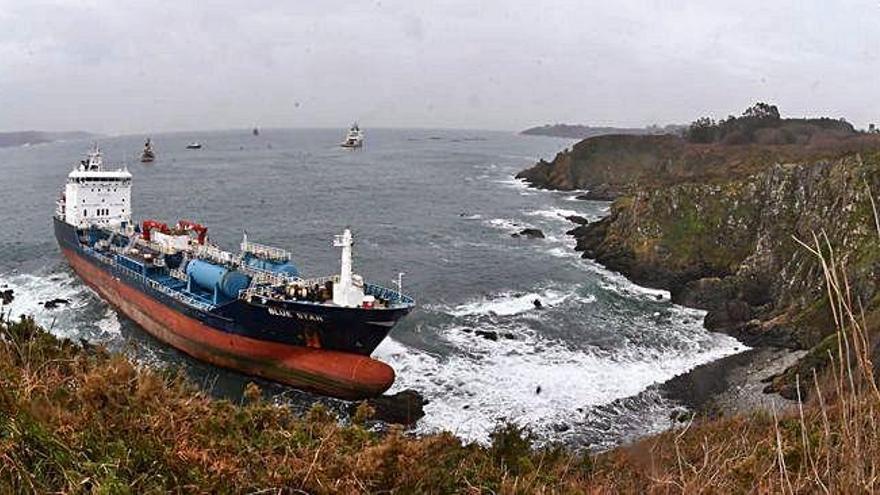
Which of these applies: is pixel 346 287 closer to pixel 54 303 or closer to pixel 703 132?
pixel 54 303

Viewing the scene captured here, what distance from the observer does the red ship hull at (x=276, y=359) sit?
22.1 meters

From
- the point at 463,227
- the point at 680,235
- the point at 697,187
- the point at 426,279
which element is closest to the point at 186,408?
the point at 426,279

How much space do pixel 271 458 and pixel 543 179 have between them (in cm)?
9109

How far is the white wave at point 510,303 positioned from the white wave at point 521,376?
271 cm

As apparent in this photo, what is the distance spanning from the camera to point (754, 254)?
37000 millimetres

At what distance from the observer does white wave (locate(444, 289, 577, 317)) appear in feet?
107

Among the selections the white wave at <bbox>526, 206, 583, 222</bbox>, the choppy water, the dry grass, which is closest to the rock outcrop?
the choppy water

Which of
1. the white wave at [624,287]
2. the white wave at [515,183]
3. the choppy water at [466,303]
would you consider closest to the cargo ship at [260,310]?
the choppy water at [466,303]

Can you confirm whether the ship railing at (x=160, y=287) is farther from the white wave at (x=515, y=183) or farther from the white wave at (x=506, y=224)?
the white wave at (x=515, y=183)

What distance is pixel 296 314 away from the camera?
22.4 meters

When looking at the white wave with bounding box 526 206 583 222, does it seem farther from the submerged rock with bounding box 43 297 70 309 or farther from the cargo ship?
the submerged rock with bounding box 43 297 70 309

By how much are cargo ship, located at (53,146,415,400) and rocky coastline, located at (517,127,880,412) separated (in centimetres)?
1121

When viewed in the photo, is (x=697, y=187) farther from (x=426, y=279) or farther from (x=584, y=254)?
(x=426, y=279)

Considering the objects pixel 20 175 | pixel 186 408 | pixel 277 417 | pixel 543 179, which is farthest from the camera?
pixel 20 175
